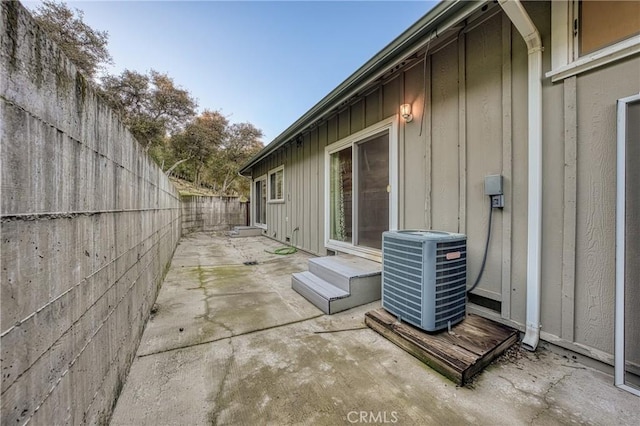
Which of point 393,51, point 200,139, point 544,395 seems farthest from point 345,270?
point 200,139

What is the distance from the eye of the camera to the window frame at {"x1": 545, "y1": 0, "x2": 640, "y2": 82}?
171 cm

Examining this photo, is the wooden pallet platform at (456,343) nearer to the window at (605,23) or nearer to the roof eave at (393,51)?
the window at (605,23)

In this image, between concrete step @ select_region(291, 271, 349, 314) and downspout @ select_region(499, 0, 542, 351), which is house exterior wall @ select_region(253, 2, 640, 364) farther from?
concrete step @ select_region(291, 271, 349, 314)

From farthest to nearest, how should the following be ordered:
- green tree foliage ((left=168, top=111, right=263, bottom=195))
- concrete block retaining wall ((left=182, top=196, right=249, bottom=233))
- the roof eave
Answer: green tree foliage ((left=168, top=111, right=263, bottom=195)) → concrete block retaining wall ((left=182, top=196, right=249, bottom=233)) → the roof eave

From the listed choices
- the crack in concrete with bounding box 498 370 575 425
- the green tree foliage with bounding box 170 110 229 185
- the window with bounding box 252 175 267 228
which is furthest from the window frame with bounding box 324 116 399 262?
the green tree foliage with bounding box 170 110 229 185

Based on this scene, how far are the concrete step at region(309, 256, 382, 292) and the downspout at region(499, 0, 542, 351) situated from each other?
1.40m

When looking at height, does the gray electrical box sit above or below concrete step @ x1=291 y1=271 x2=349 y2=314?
above

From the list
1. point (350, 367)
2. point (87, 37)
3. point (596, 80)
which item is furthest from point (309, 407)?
point (87, 37)

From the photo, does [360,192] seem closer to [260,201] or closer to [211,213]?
[260,201]

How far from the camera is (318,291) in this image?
2875 mm

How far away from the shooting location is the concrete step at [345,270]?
286cm

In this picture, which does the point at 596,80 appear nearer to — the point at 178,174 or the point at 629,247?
the point at 629,247

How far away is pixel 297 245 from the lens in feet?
20.5

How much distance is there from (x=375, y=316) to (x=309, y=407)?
109 centimetres
